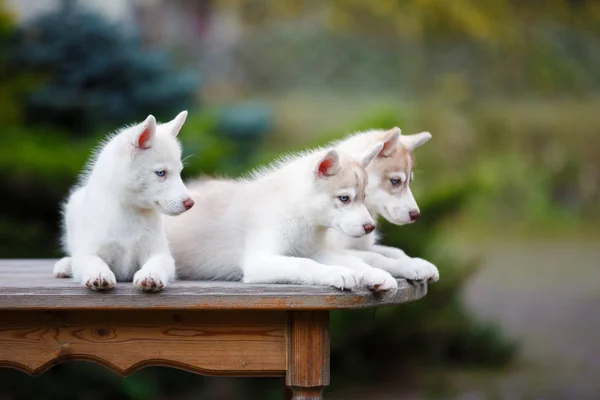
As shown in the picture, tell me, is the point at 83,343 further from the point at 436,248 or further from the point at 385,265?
the point at 436,248

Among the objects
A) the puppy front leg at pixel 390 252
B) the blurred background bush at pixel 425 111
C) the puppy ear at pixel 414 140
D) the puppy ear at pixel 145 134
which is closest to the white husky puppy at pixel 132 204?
the puppy ear at pixel 145 134

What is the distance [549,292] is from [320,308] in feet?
20.2

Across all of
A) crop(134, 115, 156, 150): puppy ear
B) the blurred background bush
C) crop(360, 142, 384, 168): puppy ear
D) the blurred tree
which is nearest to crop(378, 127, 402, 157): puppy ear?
crop(360, 142, 384, 168): puppy ear

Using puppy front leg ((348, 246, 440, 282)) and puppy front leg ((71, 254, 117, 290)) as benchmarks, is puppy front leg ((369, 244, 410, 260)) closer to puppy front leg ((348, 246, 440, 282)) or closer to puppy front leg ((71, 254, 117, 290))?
puppy front leg ((348, 246, 440, 282))

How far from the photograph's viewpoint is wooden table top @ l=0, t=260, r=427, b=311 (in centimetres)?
289

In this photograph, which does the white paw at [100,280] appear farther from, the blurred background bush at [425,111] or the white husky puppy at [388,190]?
the blurred background bush at [425,111]

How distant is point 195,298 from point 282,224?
1.63ft

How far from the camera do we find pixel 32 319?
3080 millimetres

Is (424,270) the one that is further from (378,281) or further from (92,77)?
(92,77)

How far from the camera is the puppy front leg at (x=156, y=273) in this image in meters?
2.89

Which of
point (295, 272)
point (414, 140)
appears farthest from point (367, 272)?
point (414, 140)

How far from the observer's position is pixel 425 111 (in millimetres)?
8953

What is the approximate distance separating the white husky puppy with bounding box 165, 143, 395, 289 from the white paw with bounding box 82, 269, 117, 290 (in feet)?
1.55

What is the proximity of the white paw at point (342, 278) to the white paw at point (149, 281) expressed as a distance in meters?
0.52
